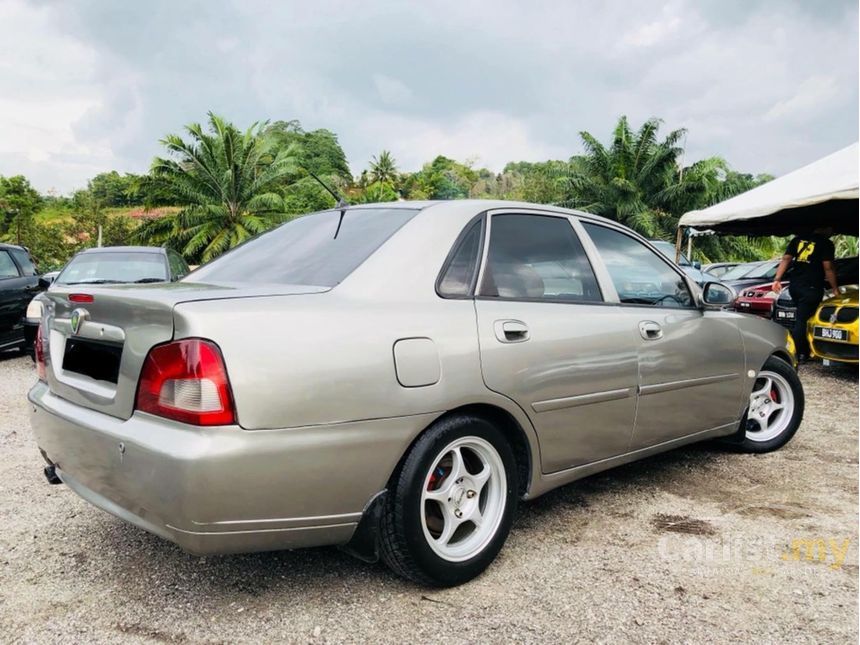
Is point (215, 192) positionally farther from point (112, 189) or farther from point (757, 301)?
point (112, 189)

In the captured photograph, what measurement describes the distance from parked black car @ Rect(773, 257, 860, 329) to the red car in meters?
0.70

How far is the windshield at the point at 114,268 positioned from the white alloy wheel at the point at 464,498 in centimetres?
616

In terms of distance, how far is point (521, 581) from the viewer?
2.71 metres

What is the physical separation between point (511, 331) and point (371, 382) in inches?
29.0

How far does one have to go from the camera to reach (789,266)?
960 cm

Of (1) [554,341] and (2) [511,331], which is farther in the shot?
(1) [554,341]

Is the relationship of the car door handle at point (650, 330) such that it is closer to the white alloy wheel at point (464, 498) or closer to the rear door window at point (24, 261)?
the white alloy wheel at point (464, 498)

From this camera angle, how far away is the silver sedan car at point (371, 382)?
84.1 inches

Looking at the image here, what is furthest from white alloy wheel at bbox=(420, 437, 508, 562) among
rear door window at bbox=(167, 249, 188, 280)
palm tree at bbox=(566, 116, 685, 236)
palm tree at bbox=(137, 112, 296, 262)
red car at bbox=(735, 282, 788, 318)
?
palm tree at bbox=(566, 116, 685, 236)

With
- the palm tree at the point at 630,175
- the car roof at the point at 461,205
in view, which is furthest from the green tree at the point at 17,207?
the car roof at the point at 461,205

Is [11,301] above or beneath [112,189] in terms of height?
beneath

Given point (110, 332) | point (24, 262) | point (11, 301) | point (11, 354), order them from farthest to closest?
point (11, 354), point (24, 262), point (11, 301), point (110, 332)

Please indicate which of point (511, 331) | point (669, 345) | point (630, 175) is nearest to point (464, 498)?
point (511, 331)

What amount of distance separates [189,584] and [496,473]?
1.29m
